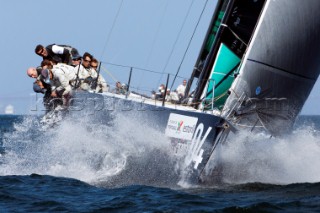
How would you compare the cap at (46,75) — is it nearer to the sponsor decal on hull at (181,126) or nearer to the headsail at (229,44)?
the headsail at (229,44)

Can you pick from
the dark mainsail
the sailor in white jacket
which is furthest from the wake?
the sailor in white jacket

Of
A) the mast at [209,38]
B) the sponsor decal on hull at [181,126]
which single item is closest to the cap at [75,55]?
the mast at [209,38]

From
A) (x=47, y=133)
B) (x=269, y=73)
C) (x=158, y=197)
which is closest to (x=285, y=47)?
(x=269, y=73)

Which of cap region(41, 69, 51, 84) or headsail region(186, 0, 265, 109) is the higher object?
headsail region(186, 0, 265, 109)

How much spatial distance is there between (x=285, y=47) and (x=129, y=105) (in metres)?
1.93

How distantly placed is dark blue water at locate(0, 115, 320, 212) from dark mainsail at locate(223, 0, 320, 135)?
39cm

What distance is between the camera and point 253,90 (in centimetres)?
871

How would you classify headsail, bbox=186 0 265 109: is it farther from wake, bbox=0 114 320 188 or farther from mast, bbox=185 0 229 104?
wake, bbox=0 114 320 188

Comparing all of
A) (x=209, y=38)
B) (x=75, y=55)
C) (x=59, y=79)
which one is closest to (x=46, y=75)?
(x=59, y=79)

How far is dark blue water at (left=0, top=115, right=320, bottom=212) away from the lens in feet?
22.7

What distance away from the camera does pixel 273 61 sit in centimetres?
880

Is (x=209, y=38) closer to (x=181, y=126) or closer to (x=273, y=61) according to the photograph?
(x=273, y=61)

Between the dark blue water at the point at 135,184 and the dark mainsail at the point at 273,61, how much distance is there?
0.39 m

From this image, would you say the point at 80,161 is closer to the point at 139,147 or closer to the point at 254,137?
the point at 139,147
